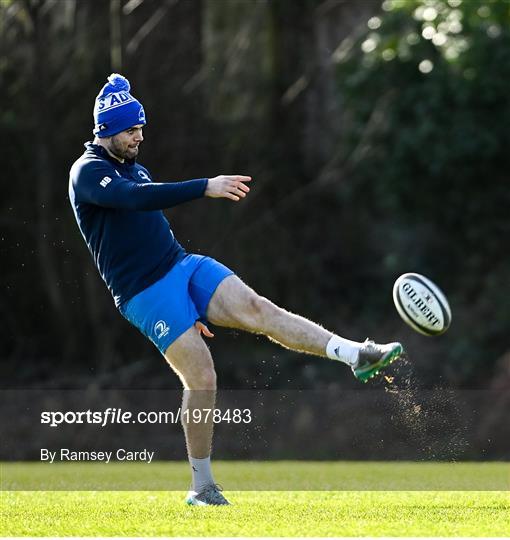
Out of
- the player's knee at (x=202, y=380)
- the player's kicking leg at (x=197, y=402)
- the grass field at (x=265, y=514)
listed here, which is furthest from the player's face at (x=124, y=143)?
the grass field at (x=265, y=514)

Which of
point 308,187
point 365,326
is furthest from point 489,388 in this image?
point 308,187

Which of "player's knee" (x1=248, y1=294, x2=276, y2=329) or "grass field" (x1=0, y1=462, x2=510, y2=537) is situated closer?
"grass field" (x1=0, y1=462, x2=510, y2=537)

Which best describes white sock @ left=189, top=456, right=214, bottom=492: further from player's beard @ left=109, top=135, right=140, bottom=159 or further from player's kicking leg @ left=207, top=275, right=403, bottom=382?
player's beard @ left=109, top=135, right=140, bottom=159

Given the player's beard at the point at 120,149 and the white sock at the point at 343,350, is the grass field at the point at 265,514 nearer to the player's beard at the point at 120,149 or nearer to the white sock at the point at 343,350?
the white sock at the point at 343,350

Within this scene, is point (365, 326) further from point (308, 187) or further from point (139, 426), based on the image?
point (139, 426)

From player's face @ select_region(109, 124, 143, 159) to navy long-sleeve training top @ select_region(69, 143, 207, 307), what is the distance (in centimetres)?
5

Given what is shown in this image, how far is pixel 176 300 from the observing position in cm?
738

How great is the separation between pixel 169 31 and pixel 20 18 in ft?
7.24

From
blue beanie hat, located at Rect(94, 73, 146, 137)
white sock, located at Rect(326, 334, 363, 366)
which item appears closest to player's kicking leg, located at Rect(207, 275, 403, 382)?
white sock, located at Rect(326, 334, 363, 366)

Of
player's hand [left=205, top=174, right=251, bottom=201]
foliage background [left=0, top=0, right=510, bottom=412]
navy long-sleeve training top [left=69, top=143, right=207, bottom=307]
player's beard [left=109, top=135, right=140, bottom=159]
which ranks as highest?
→ player's beard [left=109, top=135, right=140, bottom=159]

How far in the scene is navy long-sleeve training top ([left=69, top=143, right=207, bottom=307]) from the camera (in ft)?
23.8

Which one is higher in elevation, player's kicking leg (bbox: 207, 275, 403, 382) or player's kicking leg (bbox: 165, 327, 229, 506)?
player's kicking leg (bbox: 207, 275, 403, 382)

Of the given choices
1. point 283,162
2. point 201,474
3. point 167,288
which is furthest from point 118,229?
point 283,162

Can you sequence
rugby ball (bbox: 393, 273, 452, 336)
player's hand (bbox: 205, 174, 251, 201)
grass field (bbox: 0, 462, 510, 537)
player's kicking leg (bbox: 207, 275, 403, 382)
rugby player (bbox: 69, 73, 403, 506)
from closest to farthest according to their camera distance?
grass field (bbox: 0, 462, 510, 537), player's hand (bbox: 205, 174, 251, 201), player's kicking leg (bbox: 207, 275, 403, 382), rugby player (bbox: 69, 73, 403, 506), rugby ball (bbox: 393, 273, 452, 336)
